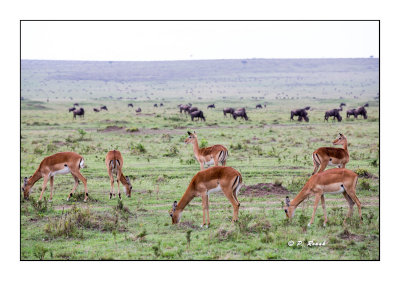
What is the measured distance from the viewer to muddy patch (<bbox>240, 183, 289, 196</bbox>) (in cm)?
1625

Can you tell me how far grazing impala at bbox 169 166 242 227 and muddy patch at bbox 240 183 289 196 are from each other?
3.65 metres

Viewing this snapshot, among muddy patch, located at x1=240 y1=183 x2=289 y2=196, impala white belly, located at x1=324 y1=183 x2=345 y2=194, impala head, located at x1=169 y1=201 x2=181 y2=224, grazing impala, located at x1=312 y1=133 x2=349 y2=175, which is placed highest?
grazing impala, located at x1=312 y1=133 x2=349 y2=175

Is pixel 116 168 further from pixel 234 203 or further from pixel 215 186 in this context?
pixel 234 203

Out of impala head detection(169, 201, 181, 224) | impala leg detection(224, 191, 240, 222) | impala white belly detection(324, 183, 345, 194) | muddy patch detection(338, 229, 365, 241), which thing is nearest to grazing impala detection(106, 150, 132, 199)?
A: impala head detection(169, 201, 181, 224)

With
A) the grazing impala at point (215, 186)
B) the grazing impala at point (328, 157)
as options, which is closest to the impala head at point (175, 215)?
the grazing impala at point (215, 186)

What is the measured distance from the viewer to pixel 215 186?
12484mm

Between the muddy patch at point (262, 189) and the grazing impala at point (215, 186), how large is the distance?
3.65 meters

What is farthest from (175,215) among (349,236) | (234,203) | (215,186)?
(349,236)

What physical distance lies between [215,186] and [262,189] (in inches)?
178

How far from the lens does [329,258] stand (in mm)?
10312

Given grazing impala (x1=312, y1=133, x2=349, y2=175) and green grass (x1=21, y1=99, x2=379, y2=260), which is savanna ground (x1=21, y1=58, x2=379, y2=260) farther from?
grazing impala (x1=312, y1=133, x2=349, y2=175)

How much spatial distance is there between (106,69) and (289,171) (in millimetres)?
129991

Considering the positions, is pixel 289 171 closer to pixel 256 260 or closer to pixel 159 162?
pixel 159 162

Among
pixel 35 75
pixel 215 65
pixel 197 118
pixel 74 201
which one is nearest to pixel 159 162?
pixel 74 201
